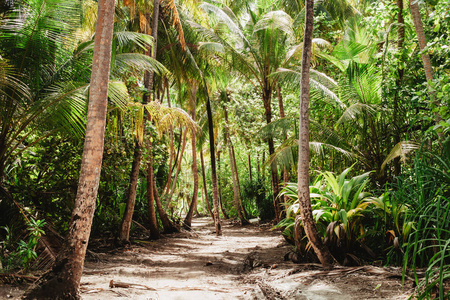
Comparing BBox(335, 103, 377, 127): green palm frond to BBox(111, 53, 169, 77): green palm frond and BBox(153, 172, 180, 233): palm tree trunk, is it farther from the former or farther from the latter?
BBox(153, 172, 180, 233): palm tree trunk

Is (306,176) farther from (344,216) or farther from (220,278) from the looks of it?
(220,278)

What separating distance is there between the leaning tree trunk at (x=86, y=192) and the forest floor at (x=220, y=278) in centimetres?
49

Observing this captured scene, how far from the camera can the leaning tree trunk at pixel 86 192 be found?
143 inches

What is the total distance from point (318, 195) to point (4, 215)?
524 cm

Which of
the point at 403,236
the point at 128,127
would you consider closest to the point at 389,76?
the point at 403,236

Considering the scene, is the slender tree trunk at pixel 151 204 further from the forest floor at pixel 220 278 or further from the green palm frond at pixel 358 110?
the green palm frond at pixel 358 110

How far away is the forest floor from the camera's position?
3955 mm

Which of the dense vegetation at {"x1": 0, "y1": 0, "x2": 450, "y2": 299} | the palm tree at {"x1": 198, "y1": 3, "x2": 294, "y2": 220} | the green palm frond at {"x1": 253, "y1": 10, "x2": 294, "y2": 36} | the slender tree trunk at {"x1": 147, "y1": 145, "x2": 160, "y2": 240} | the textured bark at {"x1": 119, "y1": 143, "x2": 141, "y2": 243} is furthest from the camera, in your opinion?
the palm tree at {"x1": 198, "y1": 3, "x2": 294, "y2": 220}

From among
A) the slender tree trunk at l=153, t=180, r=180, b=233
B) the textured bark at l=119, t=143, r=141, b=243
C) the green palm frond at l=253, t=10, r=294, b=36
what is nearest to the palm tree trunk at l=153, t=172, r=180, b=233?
the slender tree trunk at l=153, t=180, r=180, b=233

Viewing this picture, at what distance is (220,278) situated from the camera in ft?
20.3

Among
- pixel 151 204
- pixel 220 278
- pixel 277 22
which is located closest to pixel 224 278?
pixel 220 278

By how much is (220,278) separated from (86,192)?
3.23 meters

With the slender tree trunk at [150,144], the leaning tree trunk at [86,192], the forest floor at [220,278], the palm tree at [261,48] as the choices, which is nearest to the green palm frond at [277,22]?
the palm tree at [261,48]

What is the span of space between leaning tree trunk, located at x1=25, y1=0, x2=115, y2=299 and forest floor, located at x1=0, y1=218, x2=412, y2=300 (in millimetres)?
487
